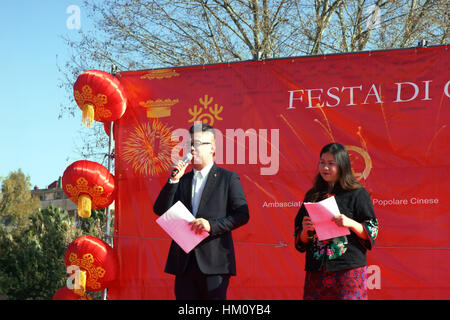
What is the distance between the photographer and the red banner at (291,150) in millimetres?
4344

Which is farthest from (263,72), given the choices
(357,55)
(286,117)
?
(357,55)

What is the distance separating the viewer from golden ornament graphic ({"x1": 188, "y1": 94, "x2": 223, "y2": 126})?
4930mm

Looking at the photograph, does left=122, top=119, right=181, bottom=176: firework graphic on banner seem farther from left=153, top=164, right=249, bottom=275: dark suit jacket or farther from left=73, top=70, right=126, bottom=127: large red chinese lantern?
left=153, top=164, right=249, bottom=275: dark suit jacket

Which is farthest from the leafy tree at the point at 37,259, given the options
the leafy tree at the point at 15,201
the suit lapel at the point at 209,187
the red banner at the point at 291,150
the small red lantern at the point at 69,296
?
the leafy tree at the point at 15,201

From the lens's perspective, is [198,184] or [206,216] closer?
[206,216]

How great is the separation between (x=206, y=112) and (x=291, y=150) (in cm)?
87

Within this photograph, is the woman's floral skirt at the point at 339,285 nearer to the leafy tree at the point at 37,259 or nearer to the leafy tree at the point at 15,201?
the leafy tree at the point at 37,259

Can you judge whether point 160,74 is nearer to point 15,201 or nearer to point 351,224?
point 351,224


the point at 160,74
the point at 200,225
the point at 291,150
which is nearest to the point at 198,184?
the point at 200,225

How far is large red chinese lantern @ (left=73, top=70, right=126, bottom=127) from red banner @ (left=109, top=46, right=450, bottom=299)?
0.20 meters

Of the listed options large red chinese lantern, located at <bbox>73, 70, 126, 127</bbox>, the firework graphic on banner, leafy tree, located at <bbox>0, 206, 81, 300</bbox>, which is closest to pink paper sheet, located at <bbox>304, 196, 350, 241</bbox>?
the firework graphic on banner

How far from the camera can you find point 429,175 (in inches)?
171

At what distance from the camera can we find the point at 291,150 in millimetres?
4699

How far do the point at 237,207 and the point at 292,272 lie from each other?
1.71m
